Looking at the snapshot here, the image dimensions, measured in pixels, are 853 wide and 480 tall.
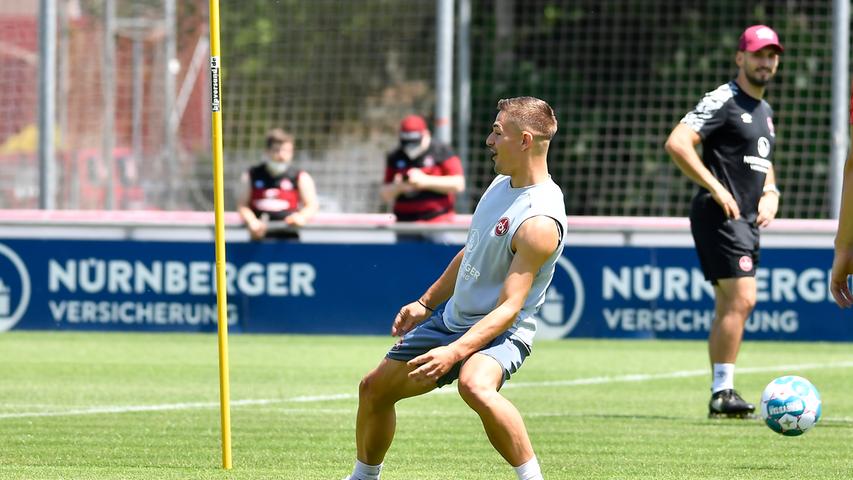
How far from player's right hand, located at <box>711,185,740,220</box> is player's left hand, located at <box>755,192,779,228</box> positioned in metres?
0.43

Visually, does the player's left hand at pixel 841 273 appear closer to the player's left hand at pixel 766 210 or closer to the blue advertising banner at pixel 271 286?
the player's left hand at pixel 766 210

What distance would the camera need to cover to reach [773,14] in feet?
72.6

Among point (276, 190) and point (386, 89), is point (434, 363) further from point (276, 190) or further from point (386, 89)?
point (386, 89)

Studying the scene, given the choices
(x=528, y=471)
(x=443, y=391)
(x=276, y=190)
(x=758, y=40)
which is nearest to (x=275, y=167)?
(x=276, y=190)

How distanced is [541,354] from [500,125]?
320 inches

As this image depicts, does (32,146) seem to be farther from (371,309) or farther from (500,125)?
(500,125)

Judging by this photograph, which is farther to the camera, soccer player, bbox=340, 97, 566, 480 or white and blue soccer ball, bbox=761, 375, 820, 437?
white and blue soccer ball, bbox=761, 375, 820, 437

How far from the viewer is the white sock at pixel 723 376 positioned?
988 centimetres

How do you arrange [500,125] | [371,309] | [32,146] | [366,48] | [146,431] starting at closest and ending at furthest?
1. [500,125]
2. [146,431]
3. [371,309]
4. [366,48]
5. [32,146]

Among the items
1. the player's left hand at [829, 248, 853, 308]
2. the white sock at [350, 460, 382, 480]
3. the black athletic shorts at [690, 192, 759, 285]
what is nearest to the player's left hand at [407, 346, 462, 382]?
the white sock at [350, 460, 382, 480]

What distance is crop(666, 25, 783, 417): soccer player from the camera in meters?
9.93

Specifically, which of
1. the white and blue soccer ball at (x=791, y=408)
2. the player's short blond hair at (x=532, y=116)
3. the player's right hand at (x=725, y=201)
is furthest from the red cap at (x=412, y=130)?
the player's short blond hair at (x=532, y=116)

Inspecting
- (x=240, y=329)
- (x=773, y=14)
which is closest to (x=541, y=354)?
(x=240, y=329)

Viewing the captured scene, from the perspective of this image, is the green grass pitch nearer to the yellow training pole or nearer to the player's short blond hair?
the yellow training pole
